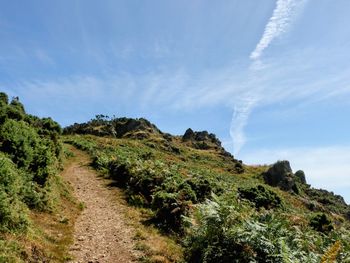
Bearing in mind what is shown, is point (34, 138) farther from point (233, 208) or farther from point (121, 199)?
point (233, 208)

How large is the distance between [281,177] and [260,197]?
34355 millimetres

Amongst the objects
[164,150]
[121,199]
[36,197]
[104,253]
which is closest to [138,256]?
[104,253]

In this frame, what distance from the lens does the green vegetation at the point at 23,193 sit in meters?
9.64

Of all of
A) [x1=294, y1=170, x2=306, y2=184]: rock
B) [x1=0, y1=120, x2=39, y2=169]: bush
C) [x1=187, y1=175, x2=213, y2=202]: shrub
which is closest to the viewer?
[x1=0, y1=120, x2=39, y2=169]: bush

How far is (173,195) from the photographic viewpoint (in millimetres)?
16375

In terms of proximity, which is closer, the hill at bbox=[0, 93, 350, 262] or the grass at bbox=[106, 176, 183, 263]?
the hill at bbox=[0, 93, 350, 262]

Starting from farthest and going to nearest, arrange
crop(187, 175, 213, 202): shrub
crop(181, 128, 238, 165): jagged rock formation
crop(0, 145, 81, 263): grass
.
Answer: crop(181, 128, 238, 165): jagged rock formation, crop(187, 175, 213, 202): shrub, crop(0, 145, 81, 263): grass

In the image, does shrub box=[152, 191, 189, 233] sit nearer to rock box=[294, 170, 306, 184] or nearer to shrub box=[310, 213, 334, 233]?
shrub box=[310, 213, 334, 233]

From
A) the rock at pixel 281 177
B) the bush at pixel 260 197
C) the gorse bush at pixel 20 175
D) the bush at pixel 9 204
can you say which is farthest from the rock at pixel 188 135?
the bush at pixel 9 204

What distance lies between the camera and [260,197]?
28.8 m

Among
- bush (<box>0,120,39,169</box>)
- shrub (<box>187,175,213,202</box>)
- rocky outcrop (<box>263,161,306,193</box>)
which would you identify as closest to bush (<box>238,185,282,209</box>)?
shrub (<box>187,175,213,202</box>)

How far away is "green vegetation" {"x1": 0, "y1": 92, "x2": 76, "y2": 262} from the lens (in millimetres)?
9641

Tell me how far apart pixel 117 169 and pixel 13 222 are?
16.5 meters

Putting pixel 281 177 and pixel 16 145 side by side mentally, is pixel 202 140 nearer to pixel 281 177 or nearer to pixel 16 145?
pixel 281 177
